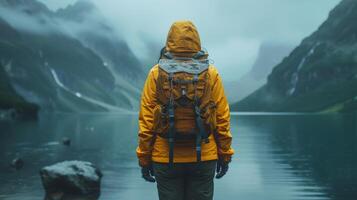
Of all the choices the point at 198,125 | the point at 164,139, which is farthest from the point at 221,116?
the point at 164,139

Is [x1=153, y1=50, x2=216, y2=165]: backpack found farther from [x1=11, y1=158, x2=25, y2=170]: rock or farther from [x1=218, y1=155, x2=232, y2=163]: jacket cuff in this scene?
[x1=11, y1=158, x2=25, y2=170]: rock

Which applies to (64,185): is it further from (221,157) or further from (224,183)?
(221,157)

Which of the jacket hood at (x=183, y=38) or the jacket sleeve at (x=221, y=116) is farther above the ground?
the jacket hood at (x=183, y=38)

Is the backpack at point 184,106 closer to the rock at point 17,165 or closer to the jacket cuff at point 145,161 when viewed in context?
the jacket cuff at point 145,161

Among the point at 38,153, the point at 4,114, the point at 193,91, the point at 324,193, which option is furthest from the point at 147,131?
the point at 4,114

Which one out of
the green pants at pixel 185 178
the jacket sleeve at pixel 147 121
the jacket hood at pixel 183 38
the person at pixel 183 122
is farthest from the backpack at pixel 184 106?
the jacket hood at pixel 183 38

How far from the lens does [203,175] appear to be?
34.3ft

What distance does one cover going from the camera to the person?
10211mm

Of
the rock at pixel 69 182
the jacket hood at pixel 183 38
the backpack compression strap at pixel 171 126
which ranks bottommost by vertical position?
the rock at pixel 69 182

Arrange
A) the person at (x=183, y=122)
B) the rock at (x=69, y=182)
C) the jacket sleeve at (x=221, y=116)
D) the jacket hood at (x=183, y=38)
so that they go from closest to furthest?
the person at (x=183, y=122) < the jacket sleeve at (x=221, y=116) < the jacket hood at (x=183, y=38) < the rock at (x=69, y=182)

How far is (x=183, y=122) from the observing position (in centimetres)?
1029

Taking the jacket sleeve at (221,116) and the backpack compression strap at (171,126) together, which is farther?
the jacket sleeve at (221,116)

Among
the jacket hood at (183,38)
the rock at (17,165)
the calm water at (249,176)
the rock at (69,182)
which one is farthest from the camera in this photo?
the rock at (17,165)

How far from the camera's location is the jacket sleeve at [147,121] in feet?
33.9
